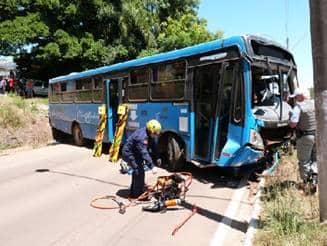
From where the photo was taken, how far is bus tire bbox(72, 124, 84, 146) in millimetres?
18406

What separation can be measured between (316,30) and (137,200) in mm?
4377

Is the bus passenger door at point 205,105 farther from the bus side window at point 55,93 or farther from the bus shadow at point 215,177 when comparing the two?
the bus side window at point 55,93

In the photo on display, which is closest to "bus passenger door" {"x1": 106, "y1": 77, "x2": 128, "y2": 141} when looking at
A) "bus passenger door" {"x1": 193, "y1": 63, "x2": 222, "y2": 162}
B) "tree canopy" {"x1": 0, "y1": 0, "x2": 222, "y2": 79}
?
"bus passenger door" {"x1": 193, "y1": 63, "x2": 222, "y2": 162}

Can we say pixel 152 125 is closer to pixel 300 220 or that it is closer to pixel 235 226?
pixel 235 226

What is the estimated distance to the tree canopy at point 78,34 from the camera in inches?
1242

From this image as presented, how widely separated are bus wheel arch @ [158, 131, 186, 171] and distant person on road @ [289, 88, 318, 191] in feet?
10.7

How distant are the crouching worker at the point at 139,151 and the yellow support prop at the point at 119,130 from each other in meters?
4.82

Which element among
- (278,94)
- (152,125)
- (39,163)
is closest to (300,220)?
(152,125)

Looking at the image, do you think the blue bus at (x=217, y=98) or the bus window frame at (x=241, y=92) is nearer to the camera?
the bus window frame at (x=241, y=92)

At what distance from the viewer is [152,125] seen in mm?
8516

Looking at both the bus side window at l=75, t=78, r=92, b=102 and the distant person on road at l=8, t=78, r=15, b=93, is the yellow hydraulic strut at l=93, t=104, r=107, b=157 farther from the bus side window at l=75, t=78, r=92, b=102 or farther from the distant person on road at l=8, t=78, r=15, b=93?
the distant person on road at l=8, t=78, r=15, b=93

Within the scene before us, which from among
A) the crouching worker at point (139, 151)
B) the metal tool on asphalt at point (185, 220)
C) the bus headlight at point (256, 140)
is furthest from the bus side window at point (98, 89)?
the metal tool on asphalt at point (185, 220)

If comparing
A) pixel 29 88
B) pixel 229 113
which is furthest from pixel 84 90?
pixel 29 88

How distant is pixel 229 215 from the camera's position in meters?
7.74
